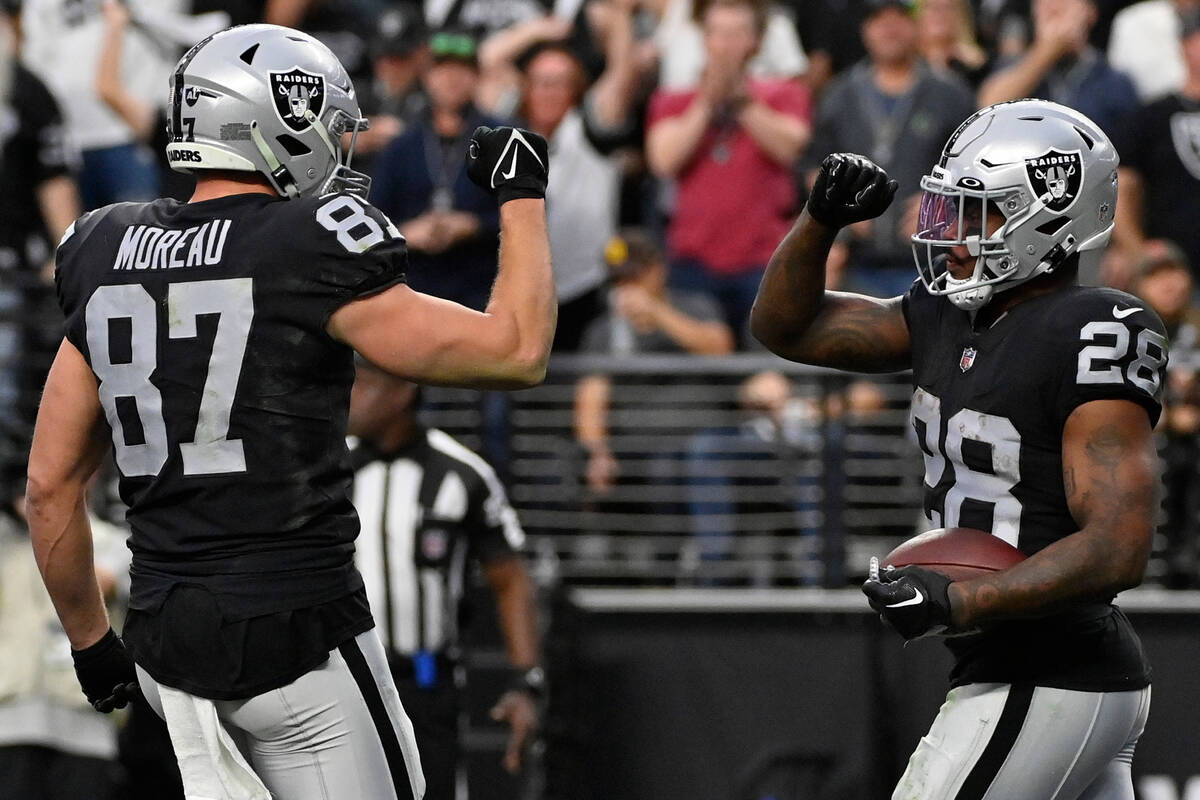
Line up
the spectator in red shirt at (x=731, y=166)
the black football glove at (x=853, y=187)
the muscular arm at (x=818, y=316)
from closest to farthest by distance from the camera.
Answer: the black football glove at (x=853, y=187) → the muscular arm at (x=818, y=316) → the spectator in red shirt at (x=731, y=166)

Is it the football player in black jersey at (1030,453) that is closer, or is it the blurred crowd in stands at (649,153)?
the football player in black jersey at (1030,453)

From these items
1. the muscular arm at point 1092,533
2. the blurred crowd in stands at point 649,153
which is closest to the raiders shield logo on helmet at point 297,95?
the muscular arm at point 1092,533

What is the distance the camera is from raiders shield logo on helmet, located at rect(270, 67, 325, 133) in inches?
146

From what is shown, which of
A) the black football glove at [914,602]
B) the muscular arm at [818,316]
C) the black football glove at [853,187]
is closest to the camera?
the black football glove at [914,602]

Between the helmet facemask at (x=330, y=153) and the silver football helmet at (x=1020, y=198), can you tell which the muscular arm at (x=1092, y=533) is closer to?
the silver football helmet at (x=1020, y=198)

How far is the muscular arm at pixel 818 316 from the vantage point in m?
4.37

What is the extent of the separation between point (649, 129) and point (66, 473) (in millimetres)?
5254

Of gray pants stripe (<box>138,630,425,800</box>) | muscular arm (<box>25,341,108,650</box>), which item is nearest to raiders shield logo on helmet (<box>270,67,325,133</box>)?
muscular arm (<box>25,341,108,650</box>)

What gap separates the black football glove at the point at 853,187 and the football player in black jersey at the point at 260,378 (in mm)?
732

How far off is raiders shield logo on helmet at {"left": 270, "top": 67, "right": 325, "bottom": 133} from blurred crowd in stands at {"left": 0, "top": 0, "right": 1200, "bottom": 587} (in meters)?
3.83

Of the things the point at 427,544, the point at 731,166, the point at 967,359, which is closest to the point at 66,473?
the point at 967,359

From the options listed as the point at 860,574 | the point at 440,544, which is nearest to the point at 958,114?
the point at 860,574

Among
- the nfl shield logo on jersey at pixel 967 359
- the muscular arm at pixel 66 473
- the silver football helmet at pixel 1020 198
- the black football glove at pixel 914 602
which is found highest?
the silver football helmet at pixel 1020 198

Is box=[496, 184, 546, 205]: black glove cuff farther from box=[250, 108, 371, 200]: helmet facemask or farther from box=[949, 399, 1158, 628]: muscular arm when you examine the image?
box=[949, 399, 1158, 628]: muscular arm
